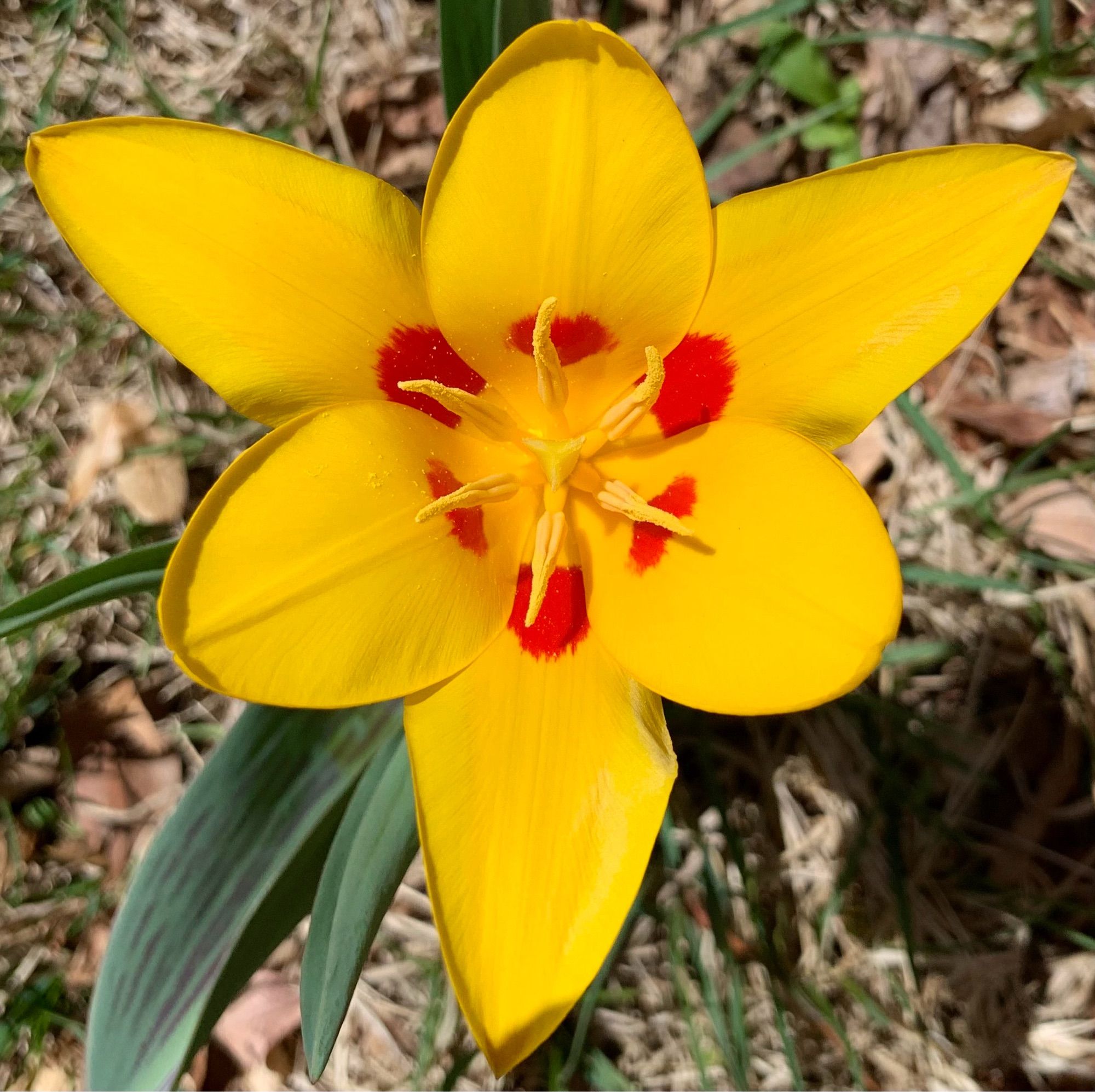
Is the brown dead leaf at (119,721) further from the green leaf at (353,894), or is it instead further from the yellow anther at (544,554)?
the yellow anther at (544,554)

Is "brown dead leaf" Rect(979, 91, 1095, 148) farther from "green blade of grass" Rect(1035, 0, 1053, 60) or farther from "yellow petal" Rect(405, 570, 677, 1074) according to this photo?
"yellow petal" Rect(405, 570, 677, 1074)

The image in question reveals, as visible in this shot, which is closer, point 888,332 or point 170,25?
point 888,332

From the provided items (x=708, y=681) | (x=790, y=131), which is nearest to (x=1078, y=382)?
(x=790, y=131)

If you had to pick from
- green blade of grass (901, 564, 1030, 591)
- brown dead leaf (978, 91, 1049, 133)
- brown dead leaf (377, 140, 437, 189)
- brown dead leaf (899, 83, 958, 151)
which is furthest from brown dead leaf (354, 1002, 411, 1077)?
brown dead leaf (978, 91, 1049, 133)

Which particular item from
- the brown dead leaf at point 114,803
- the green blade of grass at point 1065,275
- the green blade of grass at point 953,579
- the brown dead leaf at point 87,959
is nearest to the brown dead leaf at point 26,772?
the brown dead leaf at point 114,803

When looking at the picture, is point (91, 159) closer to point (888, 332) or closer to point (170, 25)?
point (888, 332)
